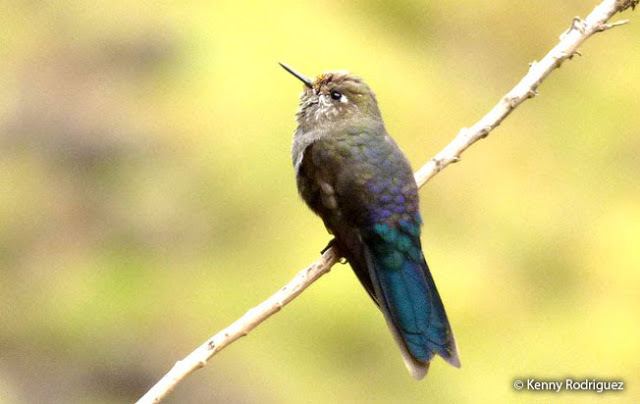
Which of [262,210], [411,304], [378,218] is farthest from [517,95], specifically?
[262,210]

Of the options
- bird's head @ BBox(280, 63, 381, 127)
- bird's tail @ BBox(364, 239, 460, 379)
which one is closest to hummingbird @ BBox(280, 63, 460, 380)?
bird's tail @ BBox(364, 239, 460, 379)

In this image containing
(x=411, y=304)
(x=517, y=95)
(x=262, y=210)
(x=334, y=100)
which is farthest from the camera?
(x=262, y=210)

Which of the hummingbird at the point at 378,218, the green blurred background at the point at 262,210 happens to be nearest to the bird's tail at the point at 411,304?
the hummingbird at the point at 378,218

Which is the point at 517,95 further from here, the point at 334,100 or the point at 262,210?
the point at 262,210

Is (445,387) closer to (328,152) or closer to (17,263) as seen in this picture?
(17,263)

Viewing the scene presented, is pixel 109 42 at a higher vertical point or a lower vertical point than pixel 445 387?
higher

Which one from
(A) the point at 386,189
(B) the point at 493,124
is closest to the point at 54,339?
(A) the point at 386,189
